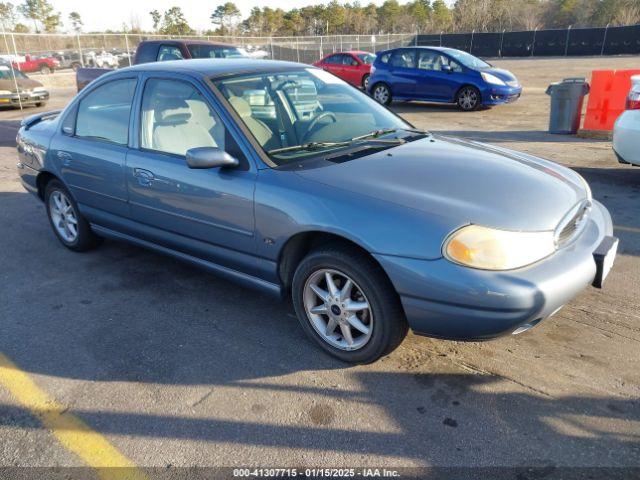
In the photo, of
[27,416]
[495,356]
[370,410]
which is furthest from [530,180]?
[27,416]

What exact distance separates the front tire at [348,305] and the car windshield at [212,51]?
939 cm

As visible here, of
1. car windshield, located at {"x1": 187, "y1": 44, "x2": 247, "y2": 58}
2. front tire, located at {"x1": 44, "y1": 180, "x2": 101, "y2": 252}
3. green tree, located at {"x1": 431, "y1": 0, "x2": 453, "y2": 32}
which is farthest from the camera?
green tree, located at {"x1": 431, "y1": 0, "x2": 453, "y2": 32}

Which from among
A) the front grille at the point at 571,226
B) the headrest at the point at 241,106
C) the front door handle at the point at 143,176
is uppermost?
the headrest at the point at 241,106

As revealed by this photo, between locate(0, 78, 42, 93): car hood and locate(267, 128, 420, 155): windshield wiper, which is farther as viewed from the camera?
locate(0, 78, 42, 93): car hood

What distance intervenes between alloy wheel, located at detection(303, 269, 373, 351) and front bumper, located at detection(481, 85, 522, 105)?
37.2 feet

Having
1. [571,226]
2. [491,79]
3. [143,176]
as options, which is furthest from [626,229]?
[491,79]

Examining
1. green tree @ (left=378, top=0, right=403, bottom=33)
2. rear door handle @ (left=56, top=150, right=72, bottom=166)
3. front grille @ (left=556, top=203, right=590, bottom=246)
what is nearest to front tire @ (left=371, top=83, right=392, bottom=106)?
rear door handle @ (left=56, top=150, right=72, bottom=166)

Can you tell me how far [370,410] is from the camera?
2652 millimetres

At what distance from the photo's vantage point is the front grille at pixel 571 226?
2.72 metres

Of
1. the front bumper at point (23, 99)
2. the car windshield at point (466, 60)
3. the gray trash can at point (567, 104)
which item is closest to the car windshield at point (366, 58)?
the car windshield at point (466, 60)

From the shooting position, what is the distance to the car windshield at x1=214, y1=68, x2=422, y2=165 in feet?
11.0

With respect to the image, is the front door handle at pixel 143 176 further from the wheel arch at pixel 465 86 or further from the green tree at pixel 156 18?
the green tree at pixel 156 18

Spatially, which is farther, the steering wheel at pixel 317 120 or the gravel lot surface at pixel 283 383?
the steering wheel at pixel 317 120

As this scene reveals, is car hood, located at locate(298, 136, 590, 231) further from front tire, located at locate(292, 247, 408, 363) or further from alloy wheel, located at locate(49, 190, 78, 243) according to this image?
alloy wheel, located at locate(49, 190, 78, 243)
